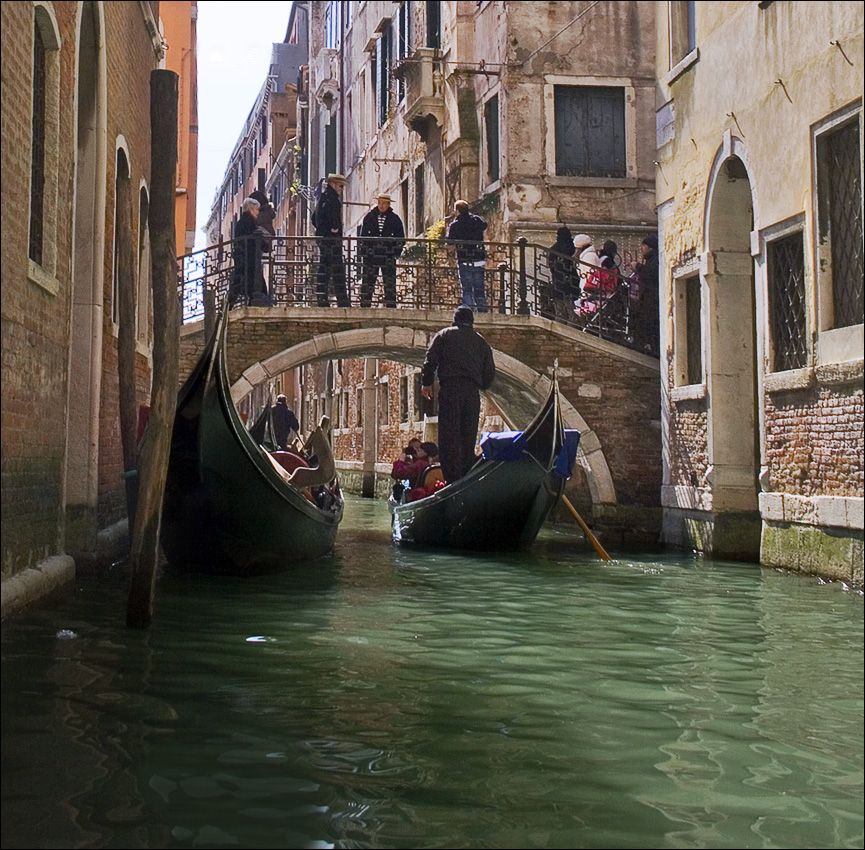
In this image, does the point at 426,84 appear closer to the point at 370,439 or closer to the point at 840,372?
the point at 370,439

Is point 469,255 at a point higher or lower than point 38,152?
higher

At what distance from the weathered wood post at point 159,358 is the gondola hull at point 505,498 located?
280 centimetres

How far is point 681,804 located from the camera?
6.99 feet

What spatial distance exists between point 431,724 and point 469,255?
24.0ft

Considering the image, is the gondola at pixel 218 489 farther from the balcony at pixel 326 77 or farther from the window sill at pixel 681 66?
the balcony at pixel 326 77

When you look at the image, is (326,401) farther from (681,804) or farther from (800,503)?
(681,804)

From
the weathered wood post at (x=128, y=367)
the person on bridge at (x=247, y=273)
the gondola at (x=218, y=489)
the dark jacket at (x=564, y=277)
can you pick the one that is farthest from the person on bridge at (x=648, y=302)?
the weathered wood post at (x=128, y=367)

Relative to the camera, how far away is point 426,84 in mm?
12531

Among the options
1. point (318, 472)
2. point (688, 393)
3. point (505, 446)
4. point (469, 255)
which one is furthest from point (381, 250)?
point (318, 472)

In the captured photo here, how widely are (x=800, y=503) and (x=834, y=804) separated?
4.11 meters

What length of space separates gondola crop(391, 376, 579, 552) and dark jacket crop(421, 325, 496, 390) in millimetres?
541

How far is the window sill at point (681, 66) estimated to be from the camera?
7.21 m

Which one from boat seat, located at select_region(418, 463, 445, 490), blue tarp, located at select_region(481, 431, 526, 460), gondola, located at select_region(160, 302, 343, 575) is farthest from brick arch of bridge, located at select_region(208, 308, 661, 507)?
gondola, located at select_region(160, 302, 343, 575)

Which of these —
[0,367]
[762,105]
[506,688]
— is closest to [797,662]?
[506,688]
